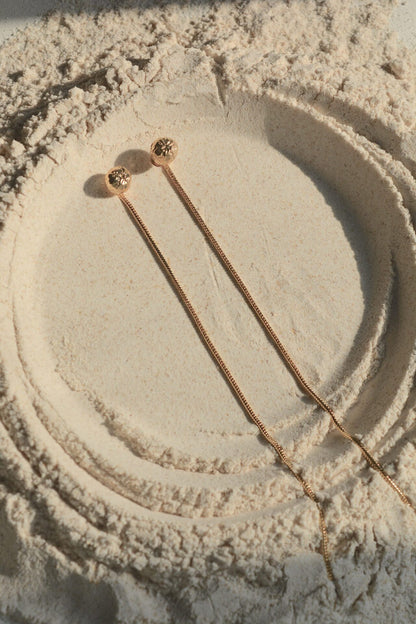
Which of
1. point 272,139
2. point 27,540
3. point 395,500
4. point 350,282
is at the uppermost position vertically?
point 272,139

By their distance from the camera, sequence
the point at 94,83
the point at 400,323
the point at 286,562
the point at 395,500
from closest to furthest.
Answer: the point at 286,562
the point at 395,500
the point at 400,323
the point at 94,83

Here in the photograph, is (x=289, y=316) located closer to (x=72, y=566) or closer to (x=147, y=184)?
(x=147, y=184)

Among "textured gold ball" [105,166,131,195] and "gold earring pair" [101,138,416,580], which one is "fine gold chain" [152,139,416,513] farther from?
"textured gold ball" [105,166,131,195]

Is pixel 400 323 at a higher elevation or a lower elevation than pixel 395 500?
higher

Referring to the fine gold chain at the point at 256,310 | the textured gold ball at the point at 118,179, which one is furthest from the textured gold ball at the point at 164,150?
the textured gold ball at the point at 118,179

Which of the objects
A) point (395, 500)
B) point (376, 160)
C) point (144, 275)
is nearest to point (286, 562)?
point (395, 500)

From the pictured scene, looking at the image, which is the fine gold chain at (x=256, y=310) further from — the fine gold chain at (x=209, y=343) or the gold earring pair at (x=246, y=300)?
the fine gold chain at (x=209, y=343)
